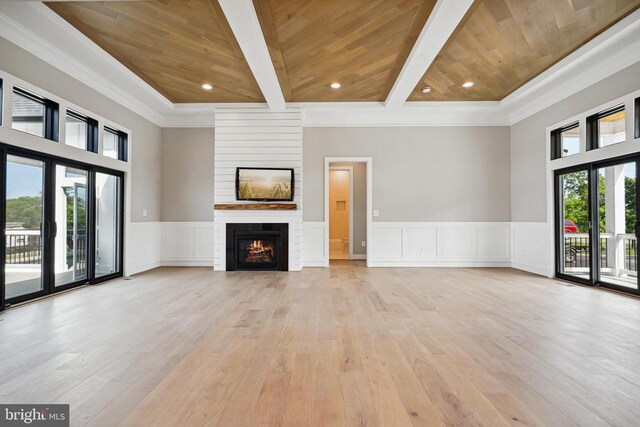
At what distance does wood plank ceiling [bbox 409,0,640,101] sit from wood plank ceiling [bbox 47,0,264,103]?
290 centimetres

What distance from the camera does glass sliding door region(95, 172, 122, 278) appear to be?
4922 millimetres

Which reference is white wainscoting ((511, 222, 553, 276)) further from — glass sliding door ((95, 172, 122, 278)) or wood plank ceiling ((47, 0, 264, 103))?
glass sliding door ((95, 172, 122, 278))

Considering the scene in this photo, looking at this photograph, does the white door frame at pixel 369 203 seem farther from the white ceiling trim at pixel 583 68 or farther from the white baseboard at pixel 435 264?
the white ceiling trim at pixel 583 68

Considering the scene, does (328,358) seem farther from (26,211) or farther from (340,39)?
(26,211)

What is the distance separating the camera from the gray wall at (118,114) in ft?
11.4

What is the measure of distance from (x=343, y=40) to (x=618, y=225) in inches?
185

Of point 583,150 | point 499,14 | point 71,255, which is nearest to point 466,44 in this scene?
point 499,14

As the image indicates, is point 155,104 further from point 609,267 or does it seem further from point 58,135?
point 609,267

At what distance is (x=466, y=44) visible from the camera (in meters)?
3.94

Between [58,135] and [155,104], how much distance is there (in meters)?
2.07

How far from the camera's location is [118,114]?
17.1 ft

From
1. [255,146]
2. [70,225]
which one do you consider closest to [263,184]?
[255,146]

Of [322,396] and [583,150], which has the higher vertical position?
[583,150]

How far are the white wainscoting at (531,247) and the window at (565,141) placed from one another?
125cm
